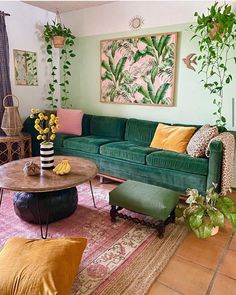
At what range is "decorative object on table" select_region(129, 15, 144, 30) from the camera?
3.59 metres

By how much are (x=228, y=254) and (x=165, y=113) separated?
2169 mm

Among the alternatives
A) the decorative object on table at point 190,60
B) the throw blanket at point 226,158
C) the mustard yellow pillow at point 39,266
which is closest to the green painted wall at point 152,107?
the decorative object on table at point 190,60

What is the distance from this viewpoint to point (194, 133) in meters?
3.04

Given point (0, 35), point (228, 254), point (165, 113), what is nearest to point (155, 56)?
point (165, 113)

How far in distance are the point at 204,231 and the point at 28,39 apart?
3805 mm

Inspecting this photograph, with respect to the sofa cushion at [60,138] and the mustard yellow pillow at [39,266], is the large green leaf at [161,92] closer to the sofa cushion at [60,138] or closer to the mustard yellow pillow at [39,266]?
the sofa cushion at [60,138]

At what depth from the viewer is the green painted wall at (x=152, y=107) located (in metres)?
3.30

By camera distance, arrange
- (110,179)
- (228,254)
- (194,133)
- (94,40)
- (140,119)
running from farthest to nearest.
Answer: (94,40)
(140,119)
(110,179)
(194,133)
(228,254)

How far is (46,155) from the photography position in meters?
2.35

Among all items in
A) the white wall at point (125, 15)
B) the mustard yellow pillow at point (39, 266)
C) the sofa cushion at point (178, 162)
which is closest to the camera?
the mustard yellow pillow at point (39, 266)

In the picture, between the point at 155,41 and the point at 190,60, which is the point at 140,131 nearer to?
the point at 190,60

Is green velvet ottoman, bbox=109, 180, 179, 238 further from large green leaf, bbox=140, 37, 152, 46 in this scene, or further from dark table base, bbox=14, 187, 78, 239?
large green leaf, bbox=140, 37, 152, 46

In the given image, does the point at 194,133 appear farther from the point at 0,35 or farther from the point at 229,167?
the point at 0,35

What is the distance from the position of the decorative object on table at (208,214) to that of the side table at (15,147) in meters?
2.40
